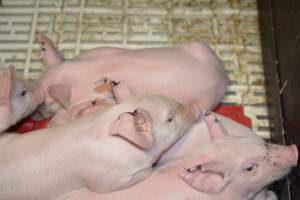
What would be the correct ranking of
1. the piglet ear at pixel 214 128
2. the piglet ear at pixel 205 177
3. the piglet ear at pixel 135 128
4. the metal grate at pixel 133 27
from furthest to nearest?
the metal grate at pixel 133 27 → the piglet ear at pixel 214 128 → the piglet ear at pixel 205 177 → the piglet ear at pixel 135 128

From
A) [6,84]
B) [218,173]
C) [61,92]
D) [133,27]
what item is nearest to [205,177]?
[218,173]

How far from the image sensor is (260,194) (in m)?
2.38

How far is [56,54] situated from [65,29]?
520 mm

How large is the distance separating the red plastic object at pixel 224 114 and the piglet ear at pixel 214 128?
24.2 inches

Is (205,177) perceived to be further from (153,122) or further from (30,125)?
(30,125)

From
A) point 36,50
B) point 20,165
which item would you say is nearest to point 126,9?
point 36,50

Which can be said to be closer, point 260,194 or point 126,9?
point 260,194

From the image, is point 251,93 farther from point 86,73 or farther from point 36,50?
point 36,50

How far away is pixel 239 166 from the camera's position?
7.17ft

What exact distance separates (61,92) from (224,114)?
3.28 feet

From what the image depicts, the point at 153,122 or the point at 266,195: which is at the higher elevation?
the point at 153,122

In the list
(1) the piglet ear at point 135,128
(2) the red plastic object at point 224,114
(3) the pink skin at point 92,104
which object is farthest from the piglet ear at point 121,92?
(2) the red plastic object at point 224,114

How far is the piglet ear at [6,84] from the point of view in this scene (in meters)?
2.43

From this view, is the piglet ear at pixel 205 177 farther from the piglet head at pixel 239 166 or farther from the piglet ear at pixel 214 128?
the piglet ear at pixel 214 128
